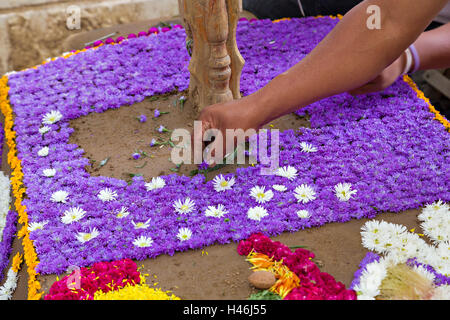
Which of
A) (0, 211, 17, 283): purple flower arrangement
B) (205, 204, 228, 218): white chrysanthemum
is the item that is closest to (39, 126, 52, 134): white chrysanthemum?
(0, 211, 17, 283): purple flower arrangement

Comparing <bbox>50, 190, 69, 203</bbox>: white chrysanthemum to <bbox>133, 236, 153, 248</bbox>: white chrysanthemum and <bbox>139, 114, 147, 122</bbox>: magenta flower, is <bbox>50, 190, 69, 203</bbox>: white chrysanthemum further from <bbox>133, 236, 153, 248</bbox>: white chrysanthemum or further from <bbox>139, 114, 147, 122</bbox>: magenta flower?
<bbox>139, 114, 147, 122</bbox>: magenta flower

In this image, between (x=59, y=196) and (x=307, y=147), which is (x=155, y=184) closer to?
(x=59, y=196)

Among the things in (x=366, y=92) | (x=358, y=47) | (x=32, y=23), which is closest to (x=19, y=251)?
(x=358, y=47)

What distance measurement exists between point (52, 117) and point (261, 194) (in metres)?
1.17

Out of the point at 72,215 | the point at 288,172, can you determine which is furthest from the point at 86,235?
the point at 288,172

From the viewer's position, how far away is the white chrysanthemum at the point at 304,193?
171cm

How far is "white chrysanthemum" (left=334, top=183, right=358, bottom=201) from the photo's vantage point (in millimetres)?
1696

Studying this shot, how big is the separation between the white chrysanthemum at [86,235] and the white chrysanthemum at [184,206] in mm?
289

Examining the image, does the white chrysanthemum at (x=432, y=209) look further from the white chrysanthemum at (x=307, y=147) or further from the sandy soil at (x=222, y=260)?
the white chrysanthemum at (x=307, y=147)

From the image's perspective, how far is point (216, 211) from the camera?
1673mm

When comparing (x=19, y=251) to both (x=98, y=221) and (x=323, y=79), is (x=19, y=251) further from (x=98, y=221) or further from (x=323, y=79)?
(x=323, y=79)

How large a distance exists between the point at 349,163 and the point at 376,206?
0.84 ft

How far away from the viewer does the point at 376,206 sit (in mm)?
1658

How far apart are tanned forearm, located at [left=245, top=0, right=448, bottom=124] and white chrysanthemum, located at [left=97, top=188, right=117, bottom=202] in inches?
24.0
